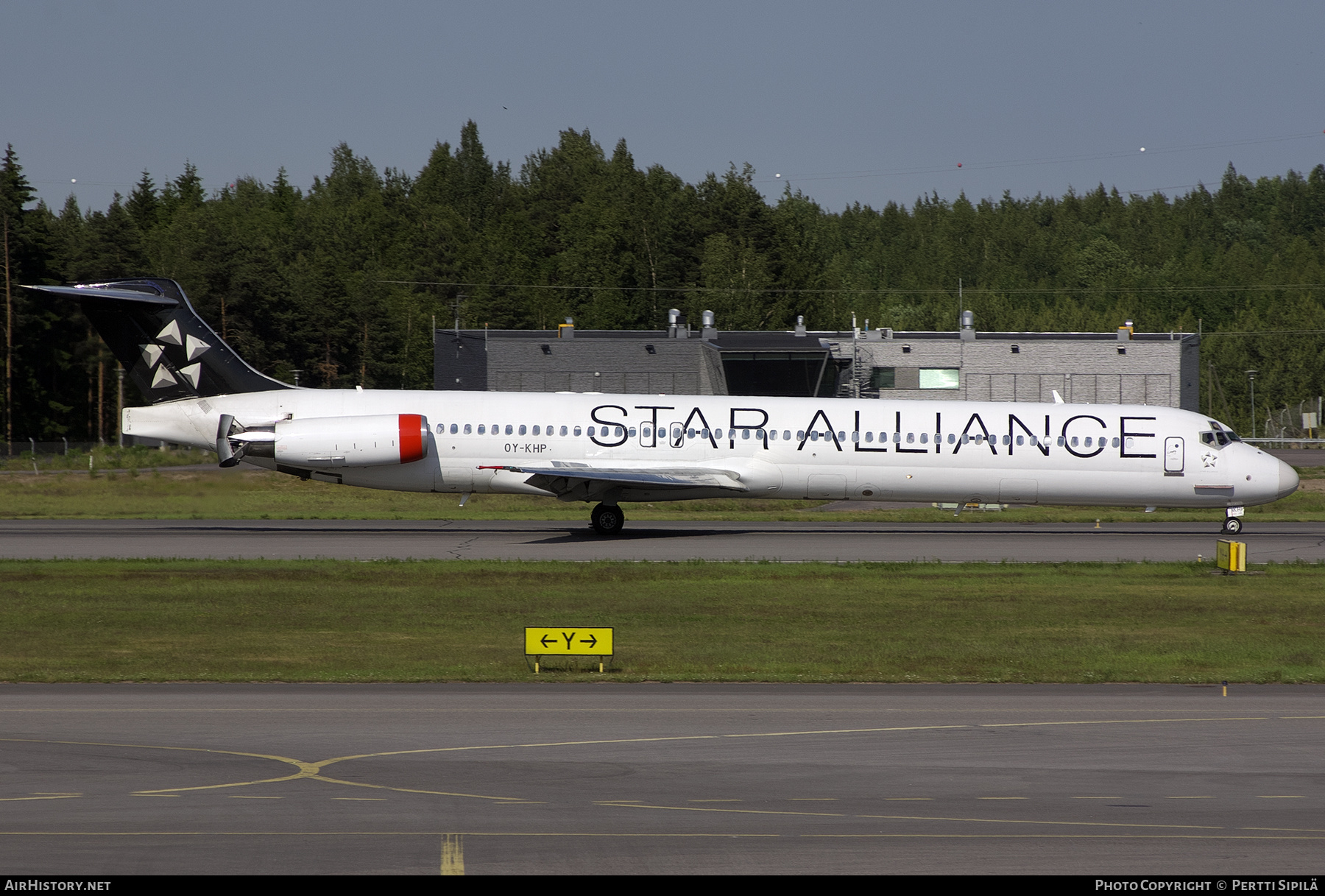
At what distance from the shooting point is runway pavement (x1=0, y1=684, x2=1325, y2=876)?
9.45 metres

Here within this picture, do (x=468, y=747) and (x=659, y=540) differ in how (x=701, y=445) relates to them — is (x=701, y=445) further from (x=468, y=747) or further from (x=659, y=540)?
(x=468, y=747)

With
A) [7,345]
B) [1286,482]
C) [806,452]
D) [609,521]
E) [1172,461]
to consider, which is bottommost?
[609,521]

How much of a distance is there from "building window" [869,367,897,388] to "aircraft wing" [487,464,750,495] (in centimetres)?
3171

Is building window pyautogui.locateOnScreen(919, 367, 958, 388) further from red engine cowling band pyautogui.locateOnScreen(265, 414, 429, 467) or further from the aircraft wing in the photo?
red engine cowling band pyautogui.locateOnScreen(265, 414, 429, 467)

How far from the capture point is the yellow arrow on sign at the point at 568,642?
17.1 meters

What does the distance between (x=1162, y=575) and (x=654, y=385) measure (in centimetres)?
3941

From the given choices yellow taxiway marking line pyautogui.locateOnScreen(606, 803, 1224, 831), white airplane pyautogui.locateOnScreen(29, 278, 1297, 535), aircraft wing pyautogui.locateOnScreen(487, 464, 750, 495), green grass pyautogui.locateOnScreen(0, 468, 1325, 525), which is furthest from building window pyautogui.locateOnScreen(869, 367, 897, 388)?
yellow taxiway marking line pyautogui.locateOnScreen(606, 803, 1224, 831)

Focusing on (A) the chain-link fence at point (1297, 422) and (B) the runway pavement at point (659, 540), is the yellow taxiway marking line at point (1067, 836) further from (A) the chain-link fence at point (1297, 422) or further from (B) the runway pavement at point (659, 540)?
(A) the chain-link fence at point (1297, 422)

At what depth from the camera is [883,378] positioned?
6431 cm

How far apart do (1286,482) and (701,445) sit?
623 inches

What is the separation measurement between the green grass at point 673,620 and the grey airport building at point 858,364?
35.5m

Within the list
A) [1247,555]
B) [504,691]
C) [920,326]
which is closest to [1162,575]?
[1247,555]

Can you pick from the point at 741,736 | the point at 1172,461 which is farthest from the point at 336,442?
the point at 1172,461

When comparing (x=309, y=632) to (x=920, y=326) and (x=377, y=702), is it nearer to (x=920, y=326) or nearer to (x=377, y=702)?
(x=377, y=702)
